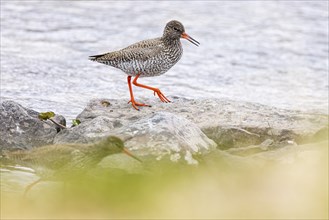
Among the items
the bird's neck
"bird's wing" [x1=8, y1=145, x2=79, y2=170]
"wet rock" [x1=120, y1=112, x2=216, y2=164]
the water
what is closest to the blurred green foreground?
"bird's wing" [x1=8, y1=145, x2=79, y2=170]

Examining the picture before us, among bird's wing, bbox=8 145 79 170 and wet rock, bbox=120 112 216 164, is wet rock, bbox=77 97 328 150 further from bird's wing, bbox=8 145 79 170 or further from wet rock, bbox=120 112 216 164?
bird's wing, bbox=8 145 79 170

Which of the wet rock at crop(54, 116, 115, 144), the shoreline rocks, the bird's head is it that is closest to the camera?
the shoreline rocks

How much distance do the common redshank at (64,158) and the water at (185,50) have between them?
395cm

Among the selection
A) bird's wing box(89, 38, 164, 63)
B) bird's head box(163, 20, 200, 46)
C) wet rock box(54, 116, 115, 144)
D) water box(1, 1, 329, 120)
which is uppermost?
bird's head box(163, 20, 200, 46)

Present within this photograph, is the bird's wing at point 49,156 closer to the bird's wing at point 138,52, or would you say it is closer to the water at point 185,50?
the bird's wing at point 138,52

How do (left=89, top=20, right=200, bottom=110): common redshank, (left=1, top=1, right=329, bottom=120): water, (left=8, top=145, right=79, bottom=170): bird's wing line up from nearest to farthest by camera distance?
(left=8, top=145, right=79, bottom=170): bird's wing → (left=89, top=20, right=200, bottom=110): common redshank → (left=1, top=1, right=329, bottom=120): water

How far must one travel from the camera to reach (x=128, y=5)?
65.2 ft

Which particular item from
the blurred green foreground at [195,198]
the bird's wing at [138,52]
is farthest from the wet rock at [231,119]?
the blurred green foreground at [195,198]

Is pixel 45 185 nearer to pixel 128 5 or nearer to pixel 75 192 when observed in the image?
pixel 75 192

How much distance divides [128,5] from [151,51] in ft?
29.3

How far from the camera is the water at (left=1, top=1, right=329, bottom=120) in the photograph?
14.0 m

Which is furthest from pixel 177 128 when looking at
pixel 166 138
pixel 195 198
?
pixel 195 198

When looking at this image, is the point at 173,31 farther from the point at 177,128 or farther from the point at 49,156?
the point at 49,156

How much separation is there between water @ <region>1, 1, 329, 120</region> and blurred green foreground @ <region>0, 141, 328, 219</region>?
5.62 meters
